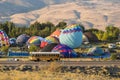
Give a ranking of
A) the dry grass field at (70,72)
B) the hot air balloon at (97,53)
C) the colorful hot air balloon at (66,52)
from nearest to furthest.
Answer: the dry grass field at (70,72) → the colorful hot air balloon at (66,52) → the hot air balloon at (97,53)

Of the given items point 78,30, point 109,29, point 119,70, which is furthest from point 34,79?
point 109,29

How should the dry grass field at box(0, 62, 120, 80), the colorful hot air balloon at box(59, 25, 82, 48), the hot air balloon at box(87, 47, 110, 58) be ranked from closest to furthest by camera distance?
the dry grass field at box(0, 62, 120, 80) < the hot air balloon at box(87, 47, 110, 58) < the colorful hot air balloon at box(59, 25, 82, 48)

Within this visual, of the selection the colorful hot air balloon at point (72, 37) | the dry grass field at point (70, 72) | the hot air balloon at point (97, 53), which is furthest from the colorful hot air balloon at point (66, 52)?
the dry grass field at point (70, 72)

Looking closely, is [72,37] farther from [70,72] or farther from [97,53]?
[70,72]

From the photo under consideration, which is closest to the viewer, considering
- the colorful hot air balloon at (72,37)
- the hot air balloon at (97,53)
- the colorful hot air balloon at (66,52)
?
the colorful hot air balloon at (66,52)

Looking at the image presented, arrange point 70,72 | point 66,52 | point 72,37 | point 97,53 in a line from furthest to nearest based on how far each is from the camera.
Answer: point 72,37, point 97,53, point 66,52, point 70,72

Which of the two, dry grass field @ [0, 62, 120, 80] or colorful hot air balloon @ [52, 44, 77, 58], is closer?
dry grass field @ [0, 62, 120, 80]

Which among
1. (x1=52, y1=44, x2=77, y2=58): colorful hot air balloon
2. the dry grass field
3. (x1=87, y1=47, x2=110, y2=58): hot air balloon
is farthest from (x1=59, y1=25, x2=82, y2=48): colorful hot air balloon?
the dry grass field

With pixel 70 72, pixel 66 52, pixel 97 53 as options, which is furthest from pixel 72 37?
pixel 70 72

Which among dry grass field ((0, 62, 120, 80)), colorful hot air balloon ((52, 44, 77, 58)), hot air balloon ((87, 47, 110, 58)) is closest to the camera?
dry grass field ((0, 62, 120, 80))

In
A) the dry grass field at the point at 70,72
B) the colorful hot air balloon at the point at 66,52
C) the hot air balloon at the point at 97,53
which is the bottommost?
the hot air balloon at the point at 97,53

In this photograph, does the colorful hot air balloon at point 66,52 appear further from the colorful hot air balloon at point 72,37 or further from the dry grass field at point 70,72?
the dry grass field at point 70,72

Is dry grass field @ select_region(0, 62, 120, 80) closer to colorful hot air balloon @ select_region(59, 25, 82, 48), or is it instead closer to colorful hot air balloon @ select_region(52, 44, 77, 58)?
colorful hot air balloon @ select_region(52, 44, 77, 58)

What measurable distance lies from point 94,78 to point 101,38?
72.8m
